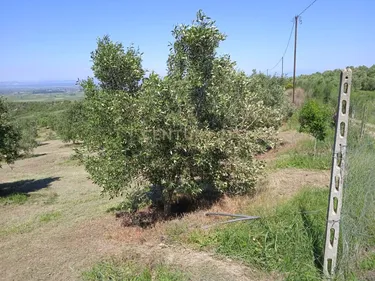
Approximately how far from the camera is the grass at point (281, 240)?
489cm

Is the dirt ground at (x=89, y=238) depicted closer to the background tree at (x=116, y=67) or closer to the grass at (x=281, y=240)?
the grass at (x=281, y=240)

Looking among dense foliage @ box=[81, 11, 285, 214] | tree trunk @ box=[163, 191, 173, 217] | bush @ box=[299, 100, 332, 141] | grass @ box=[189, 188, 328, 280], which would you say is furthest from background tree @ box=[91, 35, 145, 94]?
bush @ box=[299, 100, 332, 141]

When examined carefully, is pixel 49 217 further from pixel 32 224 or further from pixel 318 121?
pixel 318 121

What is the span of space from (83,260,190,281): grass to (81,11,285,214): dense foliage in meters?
2.61

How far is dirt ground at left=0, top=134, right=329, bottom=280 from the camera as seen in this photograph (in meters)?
5.48

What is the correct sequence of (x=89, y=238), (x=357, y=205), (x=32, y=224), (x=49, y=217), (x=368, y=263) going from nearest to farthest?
(x=368, y=263), (x=357, y=205), (x=89, y=238), (x=32, y=224), (x=49, y=217)

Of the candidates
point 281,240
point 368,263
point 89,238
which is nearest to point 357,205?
point 368,263

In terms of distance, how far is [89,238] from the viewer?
26.0ft

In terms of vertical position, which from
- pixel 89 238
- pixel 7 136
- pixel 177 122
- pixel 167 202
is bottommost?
pixel 89 238

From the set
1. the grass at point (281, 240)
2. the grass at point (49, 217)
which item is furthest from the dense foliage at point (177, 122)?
the grass at point (49, 217)

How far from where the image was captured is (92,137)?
9.20 meters

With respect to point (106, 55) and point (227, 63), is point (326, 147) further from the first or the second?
point (106, 55)

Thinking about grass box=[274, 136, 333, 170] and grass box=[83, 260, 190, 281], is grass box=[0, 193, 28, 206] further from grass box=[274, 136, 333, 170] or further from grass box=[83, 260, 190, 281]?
grass box=[274, 136, 333, 170]

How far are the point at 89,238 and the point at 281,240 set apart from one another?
5.22 m
